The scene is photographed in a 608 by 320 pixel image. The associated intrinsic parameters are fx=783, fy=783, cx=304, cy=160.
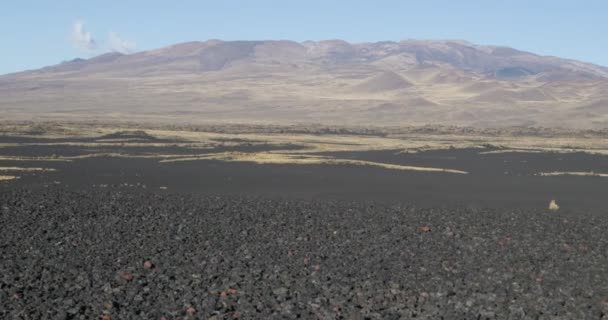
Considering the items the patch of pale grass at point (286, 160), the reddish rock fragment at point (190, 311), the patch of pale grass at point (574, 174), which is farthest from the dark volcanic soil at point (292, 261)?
the patch of pale grass at point (286, 160)

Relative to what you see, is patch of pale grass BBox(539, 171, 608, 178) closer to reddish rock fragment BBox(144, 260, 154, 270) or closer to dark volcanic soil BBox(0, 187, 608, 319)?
dark volcanic soil BBox(0, 187, 608, 319)

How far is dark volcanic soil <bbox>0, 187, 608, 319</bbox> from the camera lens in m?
18.2

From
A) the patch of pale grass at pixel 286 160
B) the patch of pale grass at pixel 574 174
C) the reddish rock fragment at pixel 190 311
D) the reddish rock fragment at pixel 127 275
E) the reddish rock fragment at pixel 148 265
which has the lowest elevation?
the reddish rock fragment at pixel 190 311

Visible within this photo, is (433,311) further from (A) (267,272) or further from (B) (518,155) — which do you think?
(B) (518,155)

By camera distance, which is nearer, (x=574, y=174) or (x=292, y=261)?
(x=292, y=261)

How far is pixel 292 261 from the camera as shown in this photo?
22500 millimetres

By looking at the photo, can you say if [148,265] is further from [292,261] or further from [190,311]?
[190,311]

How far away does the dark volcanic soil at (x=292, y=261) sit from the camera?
1816 centimetres

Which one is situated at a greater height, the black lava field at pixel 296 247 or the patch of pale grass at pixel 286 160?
the patch of pale grass at pixel 286 160

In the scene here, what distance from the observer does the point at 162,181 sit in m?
41.2

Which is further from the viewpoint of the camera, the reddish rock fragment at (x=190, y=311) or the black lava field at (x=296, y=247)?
the black lava field at (x=296, y=247)

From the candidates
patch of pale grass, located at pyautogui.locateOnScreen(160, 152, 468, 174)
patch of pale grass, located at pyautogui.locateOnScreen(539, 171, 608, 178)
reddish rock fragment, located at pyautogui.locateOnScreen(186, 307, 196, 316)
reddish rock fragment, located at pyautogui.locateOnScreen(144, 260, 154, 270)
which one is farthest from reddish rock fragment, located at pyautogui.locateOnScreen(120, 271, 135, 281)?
patch of pale grass, located at pyautogui.locateOnScreen(539, 171, 608, 178)

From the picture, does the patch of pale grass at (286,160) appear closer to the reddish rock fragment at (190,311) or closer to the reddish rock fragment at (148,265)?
Answer: the reddish rock fragment at (148,265)

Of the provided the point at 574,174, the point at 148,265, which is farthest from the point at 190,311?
the point at 574,174
